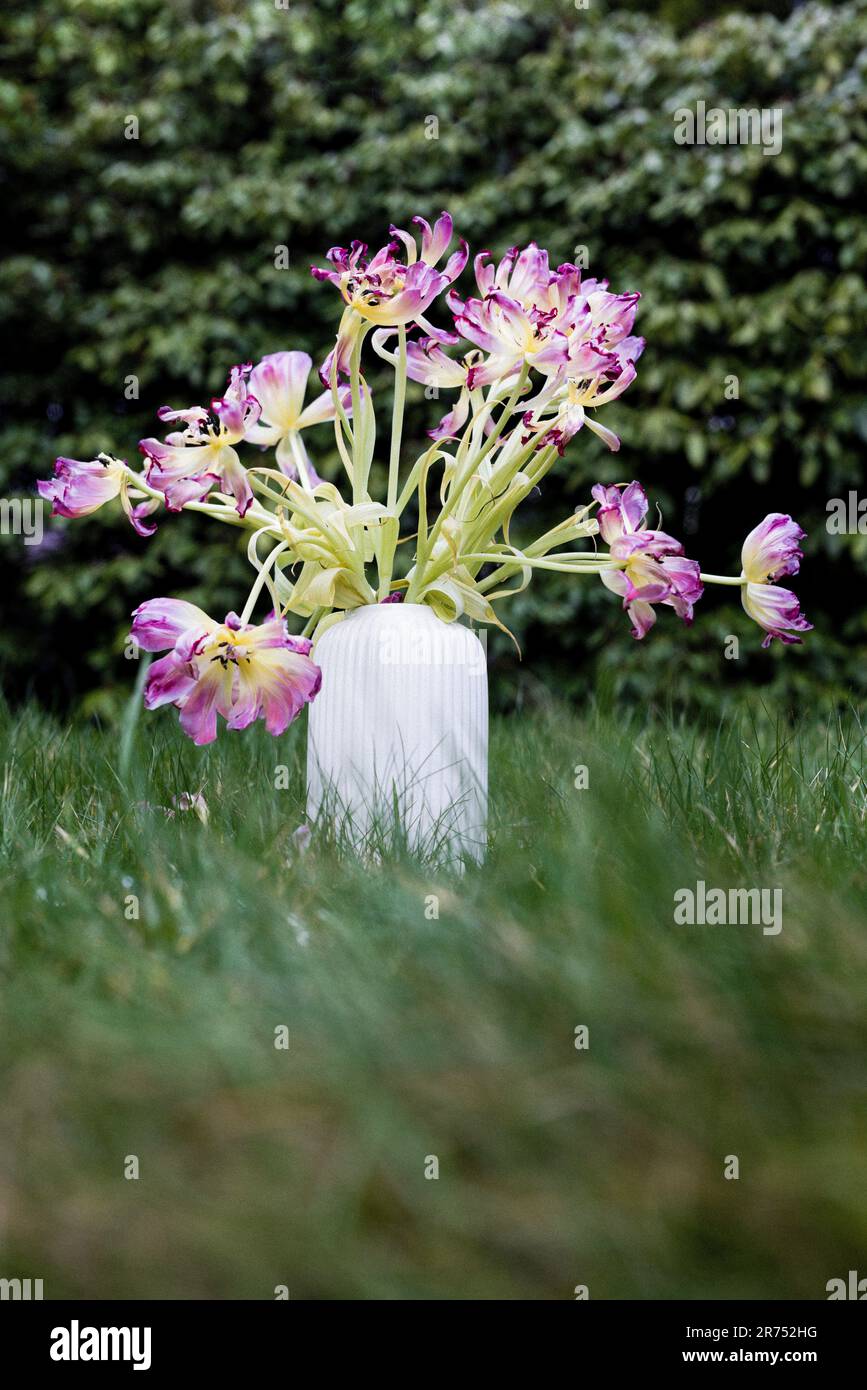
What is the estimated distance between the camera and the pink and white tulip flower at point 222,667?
121cm

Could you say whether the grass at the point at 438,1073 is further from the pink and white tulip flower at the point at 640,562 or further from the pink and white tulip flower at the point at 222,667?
the pink and white tulip flower at the point at 640,562

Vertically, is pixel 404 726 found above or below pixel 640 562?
below

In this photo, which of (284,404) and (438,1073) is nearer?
(438,1073)

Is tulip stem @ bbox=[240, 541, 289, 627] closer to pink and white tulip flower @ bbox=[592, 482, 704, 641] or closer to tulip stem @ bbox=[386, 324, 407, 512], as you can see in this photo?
tulip stem @ bbox=[386, 324, 407, 512]

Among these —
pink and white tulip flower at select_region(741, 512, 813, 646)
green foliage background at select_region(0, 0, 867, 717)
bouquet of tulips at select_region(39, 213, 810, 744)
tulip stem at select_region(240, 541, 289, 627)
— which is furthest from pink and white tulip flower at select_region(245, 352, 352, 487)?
green foliage background at select_region(0, 0, 867, 717)

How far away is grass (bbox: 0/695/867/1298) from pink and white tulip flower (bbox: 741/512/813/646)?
36 centimetres

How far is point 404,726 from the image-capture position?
136cm

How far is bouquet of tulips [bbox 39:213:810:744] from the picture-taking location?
124 centimetres

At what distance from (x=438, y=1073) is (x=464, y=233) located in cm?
353

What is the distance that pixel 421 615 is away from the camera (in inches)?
55.4

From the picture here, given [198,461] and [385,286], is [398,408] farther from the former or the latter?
[198,461]

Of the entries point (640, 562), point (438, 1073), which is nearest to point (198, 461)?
point (640, 562)

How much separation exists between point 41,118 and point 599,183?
1.92m

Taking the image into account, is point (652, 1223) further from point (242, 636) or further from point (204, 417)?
point (204, 417)
